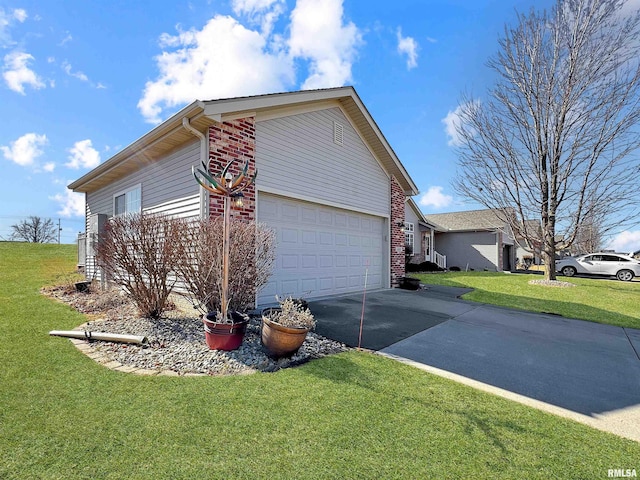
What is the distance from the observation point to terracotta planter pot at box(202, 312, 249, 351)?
406cm

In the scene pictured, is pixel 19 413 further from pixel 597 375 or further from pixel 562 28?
pixel 562 28

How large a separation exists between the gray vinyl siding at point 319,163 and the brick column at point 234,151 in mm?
264

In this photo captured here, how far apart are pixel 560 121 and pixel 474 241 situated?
11.5m

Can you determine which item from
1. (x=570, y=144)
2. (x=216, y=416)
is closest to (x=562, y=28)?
(x=570, y=144)

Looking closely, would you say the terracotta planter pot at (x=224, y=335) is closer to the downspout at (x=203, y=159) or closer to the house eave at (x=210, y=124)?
the downspout at (x=203, y=159)

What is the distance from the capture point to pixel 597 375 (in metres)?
4.02

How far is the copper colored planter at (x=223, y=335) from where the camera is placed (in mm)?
4059

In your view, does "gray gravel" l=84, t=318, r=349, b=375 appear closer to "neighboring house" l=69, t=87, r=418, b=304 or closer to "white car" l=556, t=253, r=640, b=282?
"neighboring house" l=69, t=87, r=418, b=304

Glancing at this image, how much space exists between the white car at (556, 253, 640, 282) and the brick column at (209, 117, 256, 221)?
74.4ft

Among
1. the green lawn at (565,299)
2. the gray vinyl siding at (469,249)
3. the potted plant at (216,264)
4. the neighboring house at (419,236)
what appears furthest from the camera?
the gray vinyl siding at (469,249)

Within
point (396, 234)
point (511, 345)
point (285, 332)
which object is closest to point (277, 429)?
point (285, 332)

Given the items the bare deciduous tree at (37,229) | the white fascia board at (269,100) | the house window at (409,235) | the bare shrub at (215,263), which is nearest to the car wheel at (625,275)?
the house window at (409,235)

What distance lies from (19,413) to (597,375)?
20.7 feet

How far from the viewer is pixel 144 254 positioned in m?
5.07
